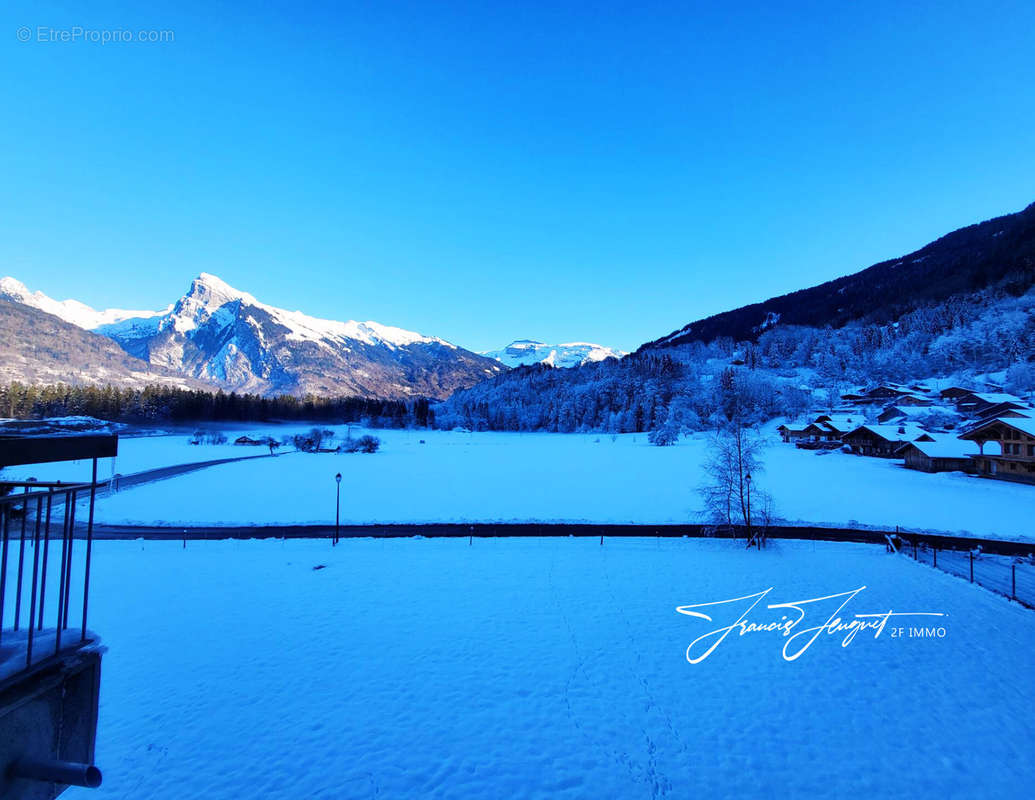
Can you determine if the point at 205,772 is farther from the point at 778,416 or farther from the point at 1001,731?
the point at 778,416

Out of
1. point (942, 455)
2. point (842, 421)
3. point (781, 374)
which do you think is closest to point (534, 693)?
point (942, 455)

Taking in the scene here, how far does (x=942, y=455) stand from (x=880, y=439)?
19.4 m

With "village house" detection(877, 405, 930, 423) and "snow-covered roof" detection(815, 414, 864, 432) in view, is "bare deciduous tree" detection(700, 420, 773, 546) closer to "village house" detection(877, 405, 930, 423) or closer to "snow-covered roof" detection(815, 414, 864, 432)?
"snow-covered roof" detection(815, 414, 864, 432)

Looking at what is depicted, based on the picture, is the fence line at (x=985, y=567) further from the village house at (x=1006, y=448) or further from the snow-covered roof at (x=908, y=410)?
the snow-covered roof at (x=908, y=410)

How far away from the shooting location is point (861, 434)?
78.4 meters

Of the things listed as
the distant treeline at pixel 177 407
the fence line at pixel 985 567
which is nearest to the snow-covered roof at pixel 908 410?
the fence line at pixel 985 567

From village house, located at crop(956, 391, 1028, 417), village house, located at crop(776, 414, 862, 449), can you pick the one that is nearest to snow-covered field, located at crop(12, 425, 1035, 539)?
village house, located at crop(776, 414, 862, 449)

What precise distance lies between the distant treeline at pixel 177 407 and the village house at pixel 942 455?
137m

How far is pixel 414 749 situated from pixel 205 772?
4.08 m

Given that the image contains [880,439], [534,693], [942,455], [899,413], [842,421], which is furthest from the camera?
[899,413]

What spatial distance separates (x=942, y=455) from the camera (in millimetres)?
55938

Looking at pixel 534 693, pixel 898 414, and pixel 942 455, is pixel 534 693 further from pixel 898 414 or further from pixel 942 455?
pixel 898 414

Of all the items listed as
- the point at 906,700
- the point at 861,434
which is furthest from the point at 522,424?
the point at 906,700

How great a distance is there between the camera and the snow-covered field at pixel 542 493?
111ft
